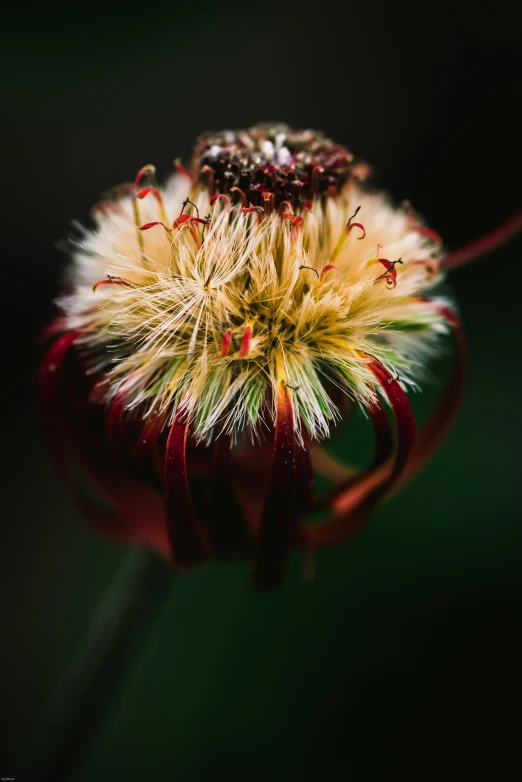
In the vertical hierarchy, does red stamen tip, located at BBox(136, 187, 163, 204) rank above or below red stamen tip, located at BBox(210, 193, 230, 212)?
below

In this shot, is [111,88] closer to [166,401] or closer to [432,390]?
[432,390]

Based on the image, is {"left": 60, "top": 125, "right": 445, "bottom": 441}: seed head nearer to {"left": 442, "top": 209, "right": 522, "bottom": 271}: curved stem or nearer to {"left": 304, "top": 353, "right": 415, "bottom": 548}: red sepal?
{"left": 304, "top": 353, "right": 415, "bottom": 548}: red sepal

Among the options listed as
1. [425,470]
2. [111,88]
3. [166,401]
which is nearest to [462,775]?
[425,470]

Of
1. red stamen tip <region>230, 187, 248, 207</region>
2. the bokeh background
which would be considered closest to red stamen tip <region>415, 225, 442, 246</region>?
red stamen tip <region>230, 187, 248, 207</region>

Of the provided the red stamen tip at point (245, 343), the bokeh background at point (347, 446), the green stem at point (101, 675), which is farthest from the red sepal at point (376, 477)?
the bokeh background at point (347, 446)

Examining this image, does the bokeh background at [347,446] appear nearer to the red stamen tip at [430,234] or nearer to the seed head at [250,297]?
the seed head at [250,297]

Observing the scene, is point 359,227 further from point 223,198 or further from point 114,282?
point 114,282

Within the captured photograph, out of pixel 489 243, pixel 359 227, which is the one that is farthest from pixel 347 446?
pixel 359 227
